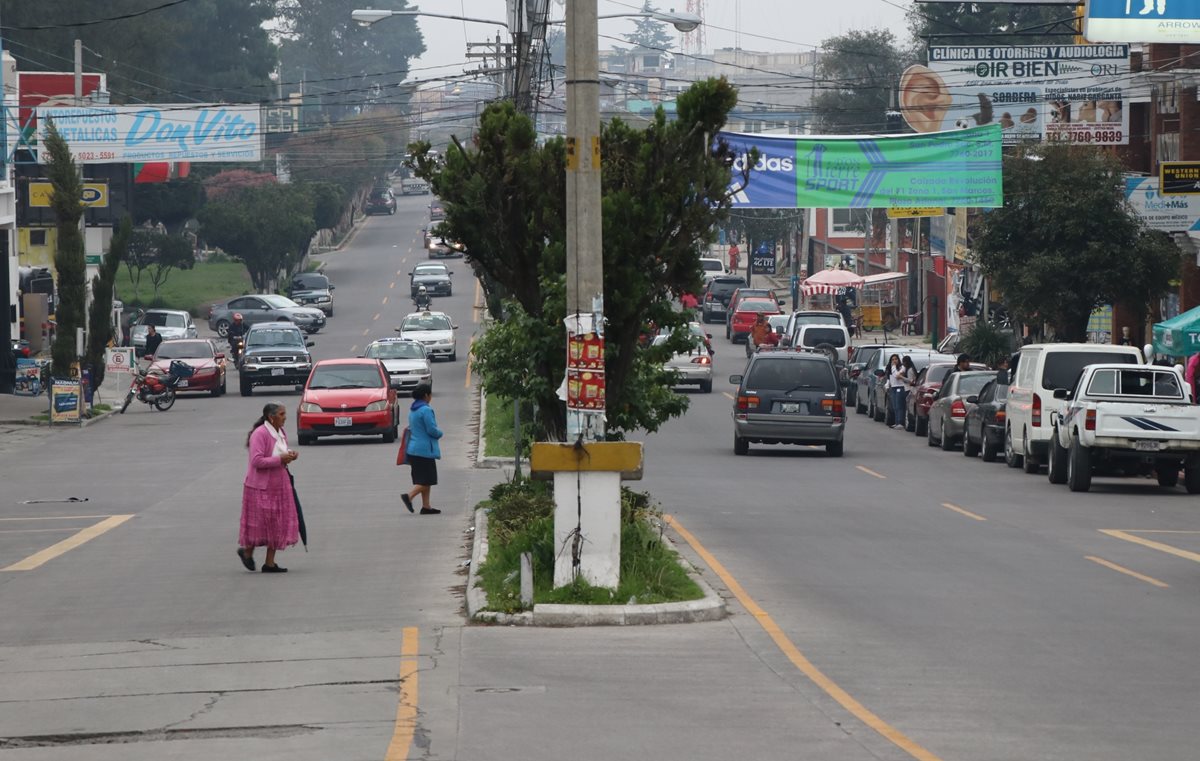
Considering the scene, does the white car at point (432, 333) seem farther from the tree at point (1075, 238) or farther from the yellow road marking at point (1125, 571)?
the yellow road marking at point (1125, 571)

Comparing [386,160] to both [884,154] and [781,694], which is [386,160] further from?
[781,694]

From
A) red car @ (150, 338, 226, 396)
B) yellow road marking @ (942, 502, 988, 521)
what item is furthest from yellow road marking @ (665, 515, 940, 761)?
red car @ (150, 338, 226, 396)

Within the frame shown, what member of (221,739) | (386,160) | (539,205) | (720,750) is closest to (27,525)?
(539,205)

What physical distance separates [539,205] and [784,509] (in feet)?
23.5

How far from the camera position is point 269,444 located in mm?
16422

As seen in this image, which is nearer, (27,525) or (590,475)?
(590,475)

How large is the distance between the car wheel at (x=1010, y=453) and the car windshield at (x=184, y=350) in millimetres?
24876

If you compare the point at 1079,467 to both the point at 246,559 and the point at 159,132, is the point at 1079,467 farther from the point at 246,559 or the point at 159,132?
the point at 159,132

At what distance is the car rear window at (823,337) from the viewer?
51.5 m

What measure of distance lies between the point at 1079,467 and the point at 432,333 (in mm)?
35597

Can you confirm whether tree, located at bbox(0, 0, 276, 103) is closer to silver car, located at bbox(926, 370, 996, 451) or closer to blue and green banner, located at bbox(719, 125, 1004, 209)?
blue and green banner, located at bbox(719, 125, 1004, 209)

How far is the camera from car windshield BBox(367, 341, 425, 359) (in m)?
45.9

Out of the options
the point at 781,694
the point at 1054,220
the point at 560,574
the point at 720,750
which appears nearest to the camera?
the point at 720,750

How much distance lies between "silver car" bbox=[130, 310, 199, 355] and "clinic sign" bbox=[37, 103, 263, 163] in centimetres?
677
